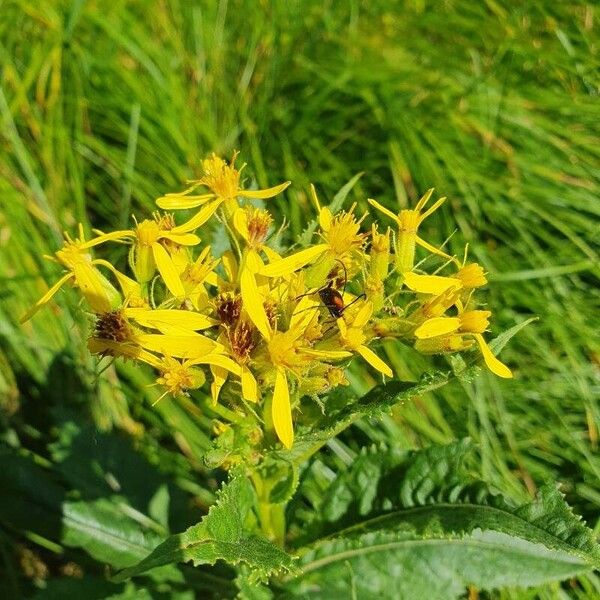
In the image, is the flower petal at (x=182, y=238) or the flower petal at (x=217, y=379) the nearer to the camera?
the flower petal at (x=217, y=379)

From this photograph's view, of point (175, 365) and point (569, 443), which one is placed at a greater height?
point (175, 365)

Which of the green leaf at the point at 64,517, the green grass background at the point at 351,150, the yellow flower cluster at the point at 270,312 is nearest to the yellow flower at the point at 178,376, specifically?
the yellow flower cluster at the point at 270,312

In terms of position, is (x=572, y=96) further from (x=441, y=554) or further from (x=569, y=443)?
(x=441, y=554)

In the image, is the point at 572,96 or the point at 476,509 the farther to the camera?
the point at 572,96

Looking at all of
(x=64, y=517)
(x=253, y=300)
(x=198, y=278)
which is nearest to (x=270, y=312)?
(x=253, y=300)

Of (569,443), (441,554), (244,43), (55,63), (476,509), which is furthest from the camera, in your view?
(244,43)

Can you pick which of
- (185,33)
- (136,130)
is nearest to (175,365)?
(136,130)

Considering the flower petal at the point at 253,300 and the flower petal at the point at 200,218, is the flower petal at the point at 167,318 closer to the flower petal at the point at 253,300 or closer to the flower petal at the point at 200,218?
the flower petal at the point at 253,300

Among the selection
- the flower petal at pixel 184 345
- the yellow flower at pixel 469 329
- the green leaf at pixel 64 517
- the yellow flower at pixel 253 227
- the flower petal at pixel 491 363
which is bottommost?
the green leaf at pixel 64 517
